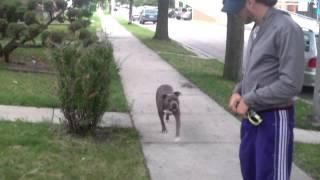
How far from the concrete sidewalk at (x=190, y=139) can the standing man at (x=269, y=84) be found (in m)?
2.33

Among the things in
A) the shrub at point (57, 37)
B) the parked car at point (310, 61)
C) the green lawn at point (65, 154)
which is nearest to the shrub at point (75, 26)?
the shrub at point (57, 37)

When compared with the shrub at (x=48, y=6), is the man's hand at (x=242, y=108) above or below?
above

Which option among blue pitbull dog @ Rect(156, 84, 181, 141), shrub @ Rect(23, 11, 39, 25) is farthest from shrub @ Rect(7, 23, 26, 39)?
blue pitbull dog @ Rect(156, 84, 181, 141)

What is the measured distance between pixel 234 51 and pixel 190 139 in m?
6.30

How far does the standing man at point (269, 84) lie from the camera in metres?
3.21

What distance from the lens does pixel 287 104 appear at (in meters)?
3.37

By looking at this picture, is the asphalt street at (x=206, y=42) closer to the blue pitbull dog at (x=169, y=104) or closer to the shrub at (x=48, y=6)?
the blue pitbull dog at (x=169, y=104)

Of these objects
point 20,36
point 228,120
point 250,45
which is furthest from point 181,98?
point 250,45

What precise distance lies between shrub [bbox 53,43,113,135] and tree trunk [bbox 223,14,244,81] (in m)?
6.52

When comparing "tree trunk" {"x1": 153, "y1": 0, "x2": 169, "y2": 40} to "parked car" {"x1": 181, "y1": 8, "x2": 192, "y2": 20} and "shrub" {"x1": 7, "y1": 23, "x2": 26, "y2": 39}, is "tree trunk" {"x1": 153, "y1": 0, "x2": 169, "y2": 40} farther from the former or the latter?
"parked car" {"x1": 181, "y1": 8, "x2": 192, "y2": 20}

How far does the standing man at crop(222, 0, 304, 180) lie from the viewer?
3.21 meters

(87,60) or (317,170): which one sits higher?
(87,60)

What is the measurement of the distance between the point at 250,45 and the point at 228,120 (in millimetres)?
5099

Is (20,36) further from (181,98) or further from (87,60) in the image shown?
(87,60)
